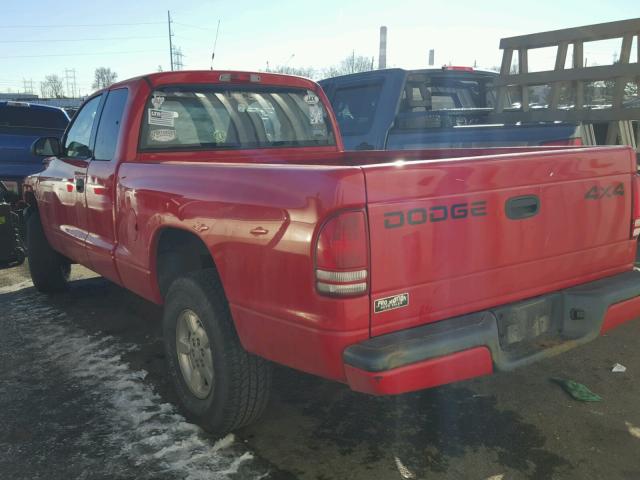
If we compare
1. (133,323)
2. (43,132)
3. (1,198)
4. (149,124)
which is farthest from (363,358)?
(43,132)

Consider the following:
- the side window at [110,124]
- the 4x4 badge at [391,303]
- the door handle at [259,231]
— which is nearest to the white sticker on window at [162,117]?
the side window at [110,124]

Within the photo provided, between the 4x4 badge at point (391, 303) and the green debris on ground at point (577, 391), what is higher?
the 4x4 badge at point (391, 303)

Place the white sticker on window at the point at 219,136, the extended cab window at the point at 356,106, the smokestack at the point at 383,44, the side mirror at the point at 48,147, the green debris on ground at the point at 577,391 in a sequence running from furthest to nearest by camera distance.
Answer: the smokestack at the point at 383,44, the extended cab window at the point at 356,106, the side mirror at the point at 48,147, the white sticker on window at the point at 219,136, the green debris on ground at the point at 577,391

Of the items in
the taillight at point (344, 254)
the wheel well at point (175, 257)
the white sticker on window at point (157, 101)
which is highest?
the white sticker on window at point (157, 101)

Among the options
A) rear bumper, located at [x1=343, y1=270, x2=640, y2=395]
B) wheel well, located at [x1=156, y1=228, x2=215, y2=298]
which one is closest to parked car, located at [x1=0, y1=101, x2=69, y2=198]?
wheel well, located at [x1=156, y1=228, x2=215, y2=298]

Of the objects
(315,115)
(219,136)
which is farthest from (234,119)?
(315,115)

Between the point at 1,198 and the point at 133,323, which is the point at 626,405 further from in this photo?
the point at 1,198

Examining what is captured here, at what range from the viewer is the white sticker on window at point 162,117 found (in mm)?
3908

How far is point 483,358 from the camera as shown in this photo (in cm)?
242

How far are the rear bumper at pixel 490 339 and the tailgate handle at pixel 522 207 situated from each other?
410 mm

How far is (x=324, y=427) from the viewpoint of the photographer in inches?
125

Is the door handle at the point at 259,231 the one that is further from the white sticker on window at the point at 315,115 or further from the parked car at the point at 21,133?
the parked car at the point at 21,133

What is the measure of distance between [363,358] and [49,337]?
3473 mm

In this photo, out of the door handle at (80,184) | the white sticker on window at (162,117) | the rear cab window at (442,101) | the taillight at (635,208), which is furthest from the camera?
the rear cab window at (442,101)
